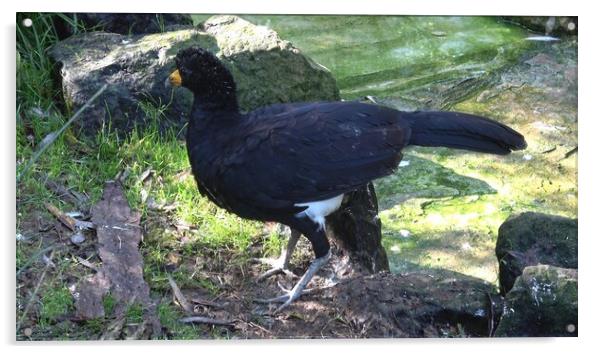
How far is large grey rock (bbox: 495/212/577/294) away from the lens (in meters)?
3.45

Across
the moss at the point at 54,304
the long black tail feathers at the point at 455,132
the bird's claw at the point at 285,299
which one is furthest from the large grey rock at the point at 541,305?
the moss at the point at 54,304

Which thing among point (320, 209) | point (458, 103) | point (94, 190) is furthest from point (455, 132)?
point (94, 190)

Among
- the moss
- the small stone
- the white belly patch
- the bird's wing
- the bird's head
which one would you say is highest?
the bird's head

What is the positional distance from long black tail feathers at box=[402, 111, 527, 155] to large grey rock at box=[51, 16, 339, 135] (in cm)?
55

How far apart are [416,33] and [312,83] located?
448mm

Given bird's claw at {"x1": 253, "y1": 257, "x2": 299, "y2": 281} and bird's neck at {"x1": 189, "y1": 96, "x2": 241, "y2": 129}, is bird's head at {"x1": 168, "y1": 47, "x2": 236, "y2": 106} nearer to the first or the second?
bird's neck at {"x1": 189, "y1": 96, "x2": 241, "y2": 129}

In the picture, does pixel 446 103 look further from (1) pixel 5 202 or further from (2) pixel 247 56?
(1) pixel 5 202

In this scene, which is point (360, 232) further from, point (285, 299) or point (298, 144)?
point (298, 144)

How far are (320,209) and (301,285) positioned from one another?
305 mm

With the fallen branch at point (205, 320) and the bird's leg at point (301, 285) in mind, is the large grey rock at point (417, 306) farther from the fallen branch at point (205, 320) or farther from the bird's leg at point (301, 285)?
the fallen branch at point (205, 320)

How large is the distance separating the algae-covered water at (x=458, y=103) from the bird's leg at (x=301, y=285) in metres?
0.31

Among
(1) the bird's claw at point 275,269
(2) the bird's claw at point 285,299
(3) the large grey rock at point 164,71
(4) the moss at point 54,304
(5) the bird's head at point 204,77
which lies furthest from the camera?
(3) the large grey rock at point 164,71

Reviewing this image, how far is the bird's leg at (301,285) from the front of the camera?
11.3 feet

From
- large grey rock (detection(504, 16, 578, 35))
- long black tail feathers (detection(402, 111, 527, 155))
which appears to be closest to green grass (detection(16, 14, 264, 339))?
long black tail feathers (detection(402, 111, 527, 155))
